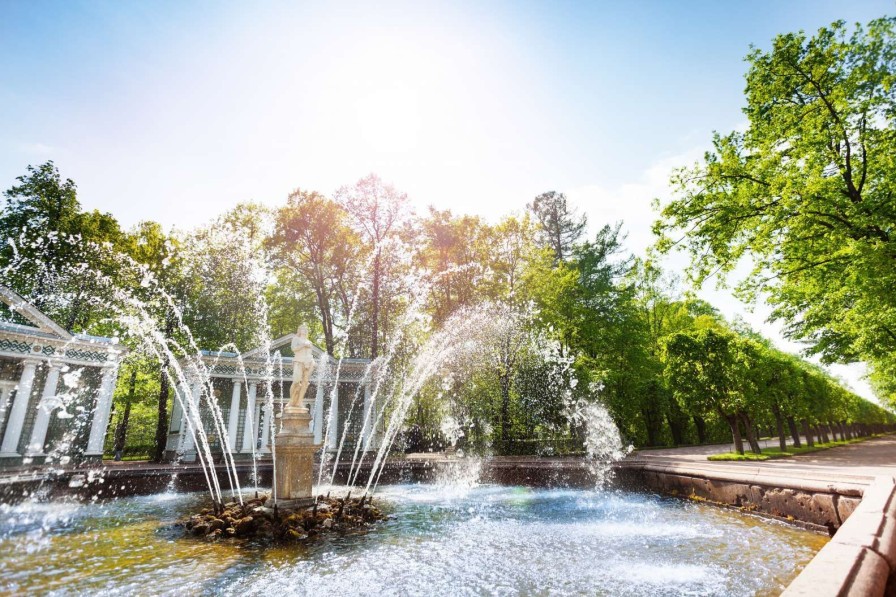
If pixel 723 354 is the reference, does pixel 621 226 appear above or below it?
above

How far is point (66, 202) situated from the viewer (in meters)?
26.1

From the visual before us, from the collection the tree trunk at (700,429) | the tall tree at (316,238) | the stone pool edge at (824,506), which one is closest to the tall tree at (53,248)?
the tall tree at (316,238)

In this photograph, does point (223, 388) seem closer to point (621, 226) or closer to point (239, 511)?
point (239, 511)

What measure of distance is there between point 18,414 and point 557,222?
36392mm

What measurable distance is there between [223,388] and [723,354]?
27555 millimetres

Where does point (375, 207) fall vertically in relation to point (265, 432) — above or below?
above

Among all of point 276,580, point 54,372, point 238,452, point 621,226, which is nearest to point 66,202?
point 54,372

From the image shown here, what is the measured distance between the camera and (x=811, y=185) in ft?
39.3

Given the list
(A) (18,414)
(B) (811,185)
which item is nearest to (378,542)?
(B) (811,185)

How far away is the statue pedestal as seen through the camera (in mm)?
8773

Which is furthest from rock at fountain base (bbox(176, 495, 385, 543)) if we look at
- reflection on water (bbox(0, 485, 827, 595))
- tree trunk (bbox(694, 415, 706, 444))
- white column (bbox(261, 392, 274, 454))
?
tree trunk (bbox(694, 415, 706, 444))

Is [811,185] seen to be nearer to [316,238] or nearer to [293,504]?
[293,504]

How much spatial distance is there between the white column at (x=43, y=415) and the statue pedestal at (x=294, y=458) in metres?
17.1

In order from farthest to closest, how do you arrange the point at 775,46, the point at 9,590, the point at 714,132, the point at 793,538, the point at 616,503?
the point at 714,132 < the point at 775,46 < the point at 616,503 < the point at 793,538 < the point at 9,590
